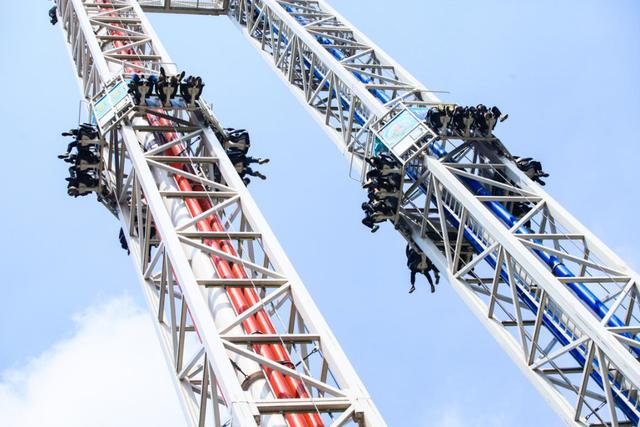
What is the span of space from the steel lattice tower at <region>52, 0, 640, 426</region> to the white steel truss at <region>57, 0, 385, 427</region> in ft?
0.21

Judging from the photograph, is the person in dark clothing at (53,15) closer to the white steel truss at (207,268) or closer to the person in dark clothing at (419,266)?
the white steel truss at (207,268)

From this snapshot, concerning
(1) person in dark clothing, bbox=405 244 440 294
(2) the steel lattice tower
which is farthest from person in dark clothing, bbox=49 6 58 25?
(1) person in dark clothing, bbox=405 244 440 294

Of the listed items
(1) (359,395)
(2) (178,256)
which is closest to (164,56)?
(2) (178,256)

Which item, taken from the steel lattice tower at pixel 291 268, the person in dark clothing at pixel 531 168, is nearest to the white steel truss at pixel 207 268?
the steel lattice tower at pixel 291 268

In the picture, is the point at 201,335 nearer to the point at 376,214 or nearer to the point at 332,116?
the point at 376,214

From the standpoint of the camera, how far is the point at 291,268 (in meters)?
35.7

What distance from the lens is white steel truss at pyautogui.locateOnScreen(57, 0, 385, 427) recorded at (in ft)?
101

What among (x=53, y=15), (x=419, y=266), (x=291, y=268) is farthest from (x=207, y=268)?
(x=53, y=15)

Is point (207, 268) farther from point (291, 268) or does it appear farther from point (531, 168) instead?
point (531, 168)

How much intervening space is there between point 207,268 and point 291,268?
8.73 feet

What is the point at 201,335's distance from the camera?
32.0m

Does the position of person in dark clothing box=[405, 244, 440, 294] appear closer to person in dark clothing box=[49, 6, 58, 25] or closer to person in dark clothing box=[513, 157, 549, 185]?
person in dark clothing box=[513, 157, 549, 185]

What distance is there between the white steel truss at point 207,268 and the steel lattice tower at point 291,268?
0.07 m

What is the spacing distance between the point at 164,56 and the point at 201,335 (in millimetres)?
21832
